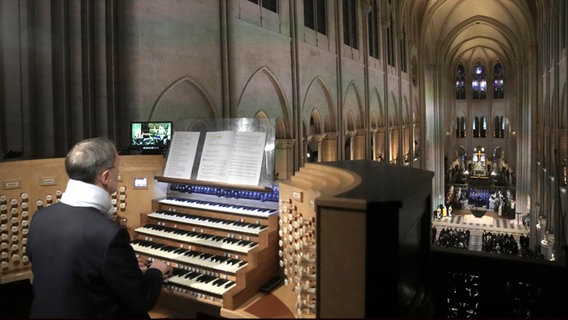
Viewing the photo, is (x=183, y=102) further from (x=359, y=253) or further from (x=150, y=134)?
(x=359, y=253)

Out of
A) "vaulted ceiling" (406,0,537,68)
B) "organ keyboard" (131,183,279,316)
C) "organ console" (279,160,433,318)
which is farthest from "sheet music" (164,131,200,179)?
"vaulted ceiling" (406,0,537,68)

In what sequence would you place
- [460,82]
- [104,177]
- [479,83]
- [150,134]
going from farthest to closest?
[460,82] < [479,83] < [150,134] < [104,177]

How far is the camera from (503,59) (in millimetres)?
44375

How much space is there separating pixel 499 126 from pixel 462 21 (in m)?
16.0

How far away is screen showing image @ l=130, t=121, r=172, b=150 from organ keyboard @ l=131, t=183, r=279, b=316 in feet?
7.22

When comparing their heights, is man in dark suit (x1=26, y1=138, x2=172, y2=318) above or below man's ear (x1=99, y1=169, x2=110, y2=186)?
below

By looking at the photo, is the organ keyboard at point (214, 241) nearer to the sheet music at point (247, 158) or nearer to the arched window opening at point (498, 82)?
the sheet music at point (247, 158)

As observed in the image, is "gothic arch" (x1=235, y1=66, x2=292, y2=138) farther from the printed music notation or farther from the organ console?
the organ console

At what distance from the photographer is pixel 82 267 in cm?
243

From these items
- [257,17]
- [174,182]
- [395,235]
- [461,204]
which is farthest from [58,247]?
[461,204]

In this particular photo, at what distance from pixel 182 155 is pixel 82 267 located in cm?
250

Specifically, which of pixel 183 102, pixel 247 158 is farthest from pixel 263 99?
pixel 247 158

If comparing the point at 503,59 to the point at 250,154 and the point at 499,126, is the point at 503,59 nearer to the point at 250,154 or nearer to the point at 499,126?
the point at 499,126

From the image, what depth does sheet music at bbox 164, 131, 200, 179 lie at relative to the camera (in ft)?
15.5
